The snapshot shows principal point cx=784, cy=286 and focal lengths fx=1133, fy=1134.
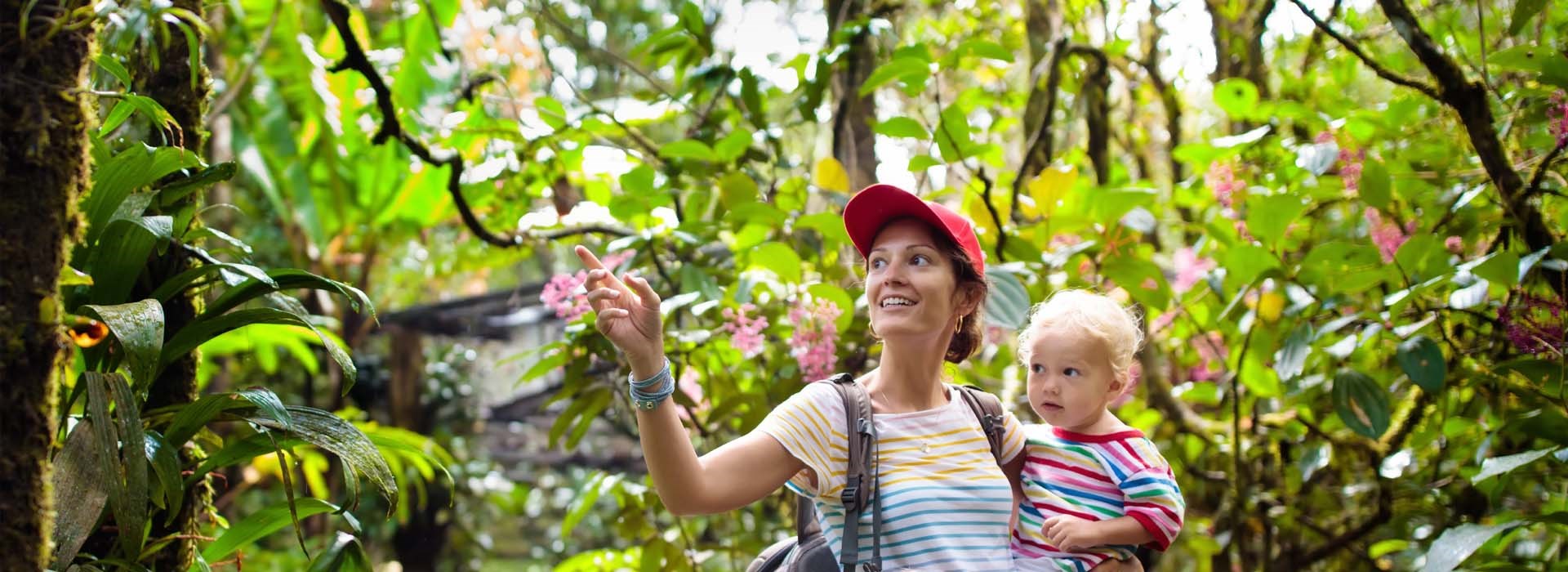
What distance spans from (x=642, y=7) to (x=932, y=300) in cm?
807

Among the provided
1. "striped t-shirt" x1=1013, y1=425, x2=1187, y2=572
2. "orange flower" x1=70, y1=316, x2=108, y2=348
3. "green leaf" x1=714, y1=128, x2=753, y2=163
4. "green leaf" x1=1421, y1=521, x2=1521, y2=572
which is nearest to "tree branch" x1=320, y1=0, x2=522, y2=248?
"green leaf" x1=714, y1=128, x2=753, y2=163

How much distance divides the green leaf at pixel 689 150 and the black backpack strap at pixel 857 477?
940mm

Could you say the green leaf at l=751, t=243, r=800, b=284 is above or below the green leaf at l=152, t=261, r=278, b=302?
above

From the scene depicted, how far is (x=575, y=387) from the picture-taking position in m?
2.27

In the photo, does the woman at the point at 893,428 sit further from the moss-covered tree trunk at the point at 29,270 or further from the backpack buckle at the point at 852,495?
the moss-covered tree trunk at the point at 29,270

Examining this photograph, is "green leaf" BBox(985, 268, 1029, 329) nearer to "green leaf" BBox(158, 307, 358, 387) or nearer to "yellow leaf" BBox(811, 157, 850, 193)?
"yellow leaf" BBox(811, 157, 850, 193)

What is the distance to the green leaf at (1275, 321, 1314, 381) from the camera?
6.98 feet

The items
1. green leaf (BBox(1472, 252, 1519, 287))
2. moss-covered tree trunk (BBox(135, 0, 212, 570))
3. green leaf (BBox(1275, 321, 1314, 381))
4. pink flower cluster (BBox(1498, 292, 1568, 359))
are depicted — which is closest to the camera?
moss-covered tree trunk (BBox(135, 0, 212, 570))

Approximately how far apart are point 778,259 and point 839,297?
0.43ft

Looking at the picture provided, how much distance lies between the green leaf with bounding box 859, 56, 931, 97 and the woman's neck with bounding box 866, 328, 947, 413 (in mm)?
793

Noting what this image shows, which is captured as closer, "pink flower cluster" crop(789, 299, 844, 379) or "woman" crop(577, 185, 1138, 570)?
"woman" crop(577, 185, 1138, 570)

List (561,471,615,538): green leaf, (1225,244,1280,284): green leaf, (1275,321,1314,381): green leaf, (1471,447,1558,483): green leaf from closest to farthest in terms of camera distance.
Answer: (1471,447,1558,483): green leaf, (1275,321,1314,381): green leaf, (1225,244,1280,284): green leaf, (561,471,615,538): green leaf

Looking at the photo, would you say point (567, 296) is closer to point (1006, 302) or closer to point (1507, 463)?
point (1006, 302)

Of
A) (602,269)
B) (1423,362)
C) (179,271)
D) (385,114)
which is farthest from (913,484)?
(385,114)
